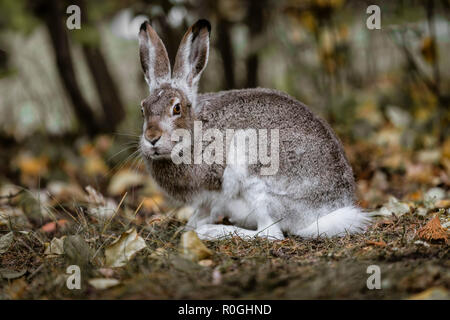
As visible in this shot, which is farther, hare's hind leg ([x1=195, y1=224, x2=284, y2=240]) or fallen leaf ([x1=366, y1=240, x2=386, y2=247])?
hare's hind leg ([x1=195, y1=224, x2=284, y2=240])

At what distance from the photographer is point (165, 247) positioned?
3660 mm

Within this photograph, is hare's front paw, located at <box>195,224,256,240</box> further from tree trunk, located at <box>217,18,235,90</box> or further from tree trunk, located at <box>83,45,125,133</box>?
tree trunk, located at <box>83,45,125,133</box>

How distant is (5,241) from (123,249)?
3.70ft

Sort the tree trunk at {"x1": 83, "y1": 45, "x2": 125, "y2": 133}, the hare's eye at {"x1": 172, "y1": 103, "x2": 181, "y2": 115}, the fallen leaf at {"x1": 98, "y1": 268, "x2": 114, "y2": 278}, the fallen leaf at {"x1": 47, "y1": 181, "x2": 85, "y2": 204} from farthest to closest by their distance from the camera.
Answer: the tree trunk at {"x1": 83, "y1": 45, "x2": 125, "y2": 133} < the fallen leaf at {"x1": 47, "y1": 181, "x2": 85, "y2": 204} < the hare's eye at {"x1": 172, "y1": 103, "x2": 181, "y2": 115} < the fallen leaf at {"x1": 98, "y1": 268, "x2": 114, "y2": 278}

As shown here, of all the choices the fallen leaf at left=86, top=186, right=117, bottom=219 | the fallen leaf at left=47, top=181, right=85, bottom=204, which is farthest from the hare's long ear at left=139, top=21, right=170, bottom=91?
the fallen leaf at left=47, top=181, right=85, bottom=204

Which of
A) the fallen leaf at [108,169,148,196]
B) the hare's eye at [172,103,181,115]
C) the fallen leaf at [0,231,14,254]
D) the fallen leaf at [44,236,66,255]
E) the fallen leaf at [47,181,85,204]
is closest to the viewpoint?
the fallen leaf at [44,236,66,255]

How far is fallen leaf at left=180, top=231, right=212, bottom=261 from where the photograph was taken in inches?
131

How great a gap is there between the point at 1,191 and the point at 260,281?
15.0ft

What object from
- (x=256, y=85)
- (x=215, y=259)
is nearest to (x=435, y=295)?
(x=215, y=259)

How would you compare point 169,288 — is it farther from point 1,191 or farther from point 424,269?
point 1,191

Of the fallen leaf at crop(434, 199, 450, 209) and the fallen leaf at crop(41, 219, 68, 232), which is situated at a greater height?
the fallen leaf at crop(434, 199, 450, 209)

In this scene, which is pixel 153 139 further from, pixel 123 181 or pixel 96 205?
pixel 123 181
